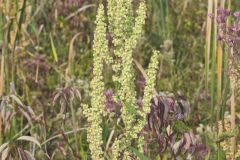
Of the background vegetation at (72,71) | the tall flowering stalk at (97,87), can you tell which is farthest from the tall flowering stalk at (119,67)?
the background vegetation at (72,71)

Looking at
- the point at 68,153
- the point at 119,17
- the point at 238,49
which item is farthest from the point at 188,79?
the point at 119,17

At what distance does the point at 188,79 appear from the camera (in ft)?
14.1

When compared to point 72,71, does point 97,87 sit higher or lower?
higher

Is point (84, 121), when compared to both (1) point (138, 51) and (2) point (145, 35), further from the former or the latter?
(2) point (145, 35)

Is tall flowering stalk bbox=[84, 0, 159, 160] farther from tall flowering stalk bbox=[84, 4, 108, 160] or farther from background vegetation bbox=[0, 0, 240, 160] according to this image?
→ background vegetation bbox=[0, 0, 240, 160]

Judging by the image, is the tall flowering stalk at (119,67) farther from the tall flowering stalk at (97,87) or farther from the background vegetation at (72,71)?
the background vegetation at (72,71)

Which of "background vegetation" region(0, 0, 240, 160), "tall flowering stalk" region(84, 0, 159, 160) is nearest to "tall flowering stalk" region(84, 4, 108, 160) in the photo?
"tall flowering stalk" region(84, 0, 159, 160)

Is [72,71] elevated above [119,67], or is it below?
below

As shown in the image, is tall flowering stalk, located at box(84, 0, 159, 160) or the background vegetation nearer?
tall flowering stalk, located at box(84, 0, 159, 160)

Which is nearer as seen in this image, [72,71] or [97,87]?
[97,87]

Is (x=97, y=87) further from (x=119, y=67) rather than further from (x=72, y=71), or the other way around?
(x=72, y=71)

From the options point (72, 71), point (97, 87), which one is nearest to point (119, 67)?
point (97, 87)

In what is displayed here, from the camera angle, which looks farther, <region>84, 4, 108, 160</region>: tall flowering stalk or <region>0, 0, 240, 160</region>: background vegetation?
<region>0, 0, 240, 160</region>: background vegetation

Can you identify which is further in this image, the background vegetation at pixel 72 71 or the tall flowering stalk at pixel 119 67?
the background vegetation at pixel 72 71
